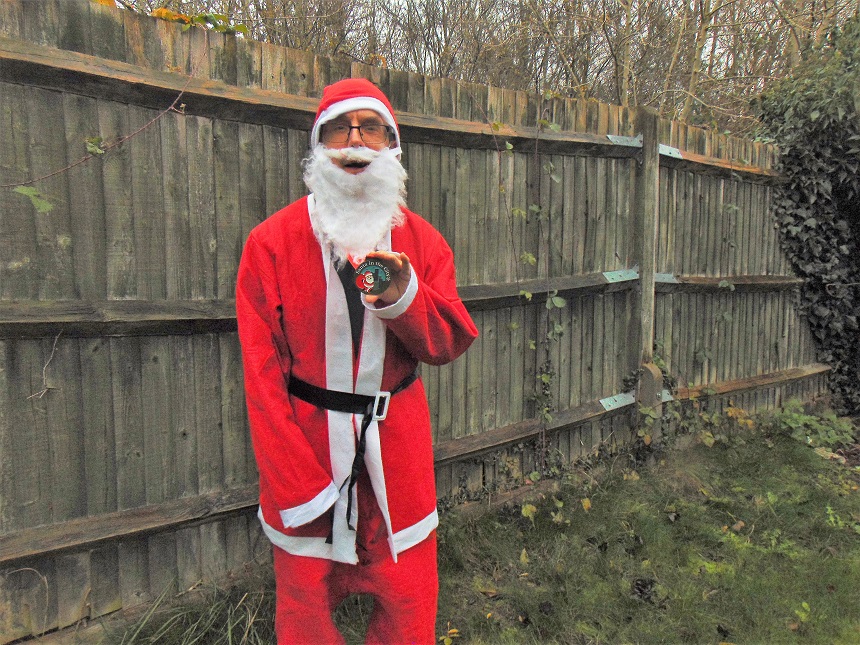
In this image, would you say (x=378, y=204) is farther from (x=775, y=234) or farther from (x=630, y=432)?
(x=775, y=234)

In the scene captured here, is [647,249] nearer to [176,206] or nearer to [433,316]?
[433,316]

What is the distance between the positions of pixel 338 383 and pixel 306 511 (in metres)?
0.37

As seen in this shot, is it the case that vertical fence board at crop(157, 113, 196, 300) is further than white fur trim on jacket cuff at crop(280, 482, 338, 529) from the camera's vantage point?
Yes

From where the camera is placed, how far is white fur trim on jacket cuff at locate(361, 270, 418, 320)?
5.41 ft

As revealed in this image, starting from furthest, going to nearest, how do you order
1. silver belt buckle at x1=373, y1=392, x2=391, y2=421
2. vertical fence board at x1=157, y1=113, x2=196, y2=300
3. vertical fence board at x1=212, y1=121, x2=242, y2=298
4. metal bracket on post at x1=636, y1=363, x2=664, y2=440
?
metal bracket on post at x1=636, y1=363, x2=664, y2=440 → vertical fence board at x1=212, y1=121, x2=242, y2=298 → vertical fence board at x1=157, y1=113, x2=196, y2=300 → silver belt buckle at x1=373, y1=392, x2=391, y2=421

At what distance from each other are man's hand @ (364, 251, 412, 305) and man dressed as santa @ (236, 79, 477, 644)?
46 millimetres

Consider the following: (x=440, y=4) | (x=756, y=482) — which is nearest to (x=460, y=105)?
(x=756, y=482)

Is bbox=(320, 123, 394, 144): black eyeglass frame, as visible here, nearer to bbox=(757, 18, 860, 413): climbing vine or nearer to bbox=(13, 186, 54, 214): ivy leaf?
bbox=(13, 186, 54, 214): ivy leaf

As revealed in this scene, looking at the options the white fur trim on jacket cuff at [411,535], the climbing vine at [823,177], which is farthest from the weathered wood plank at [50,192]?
the climbing vine at [823,177]

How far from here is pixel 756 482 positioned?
171 inches

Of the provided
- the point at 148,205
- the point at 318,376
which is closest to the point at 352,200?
the point at 318,376

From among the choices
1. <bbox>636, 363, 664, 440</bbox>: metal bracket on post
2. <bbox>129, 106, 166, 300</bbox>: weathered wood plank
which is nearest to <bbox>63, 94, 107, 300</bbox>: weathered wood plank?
<bbox>129, 106, 166, 300</bbox>: weathered wood plank

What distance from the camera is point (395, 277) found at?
1677mm

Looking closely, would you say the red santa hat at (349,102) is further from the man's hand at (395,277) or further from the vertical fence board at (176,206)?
the vertical fence board at (176,206)
